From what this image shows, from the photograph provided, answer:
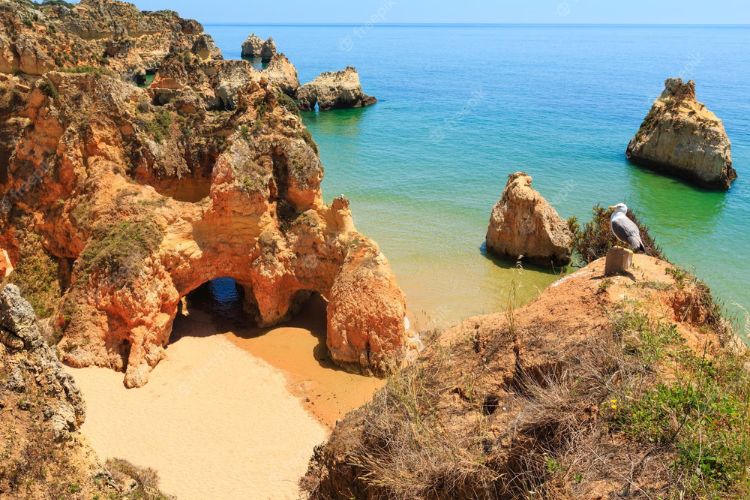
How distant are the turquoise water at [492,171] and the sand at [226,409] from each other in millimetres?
7241

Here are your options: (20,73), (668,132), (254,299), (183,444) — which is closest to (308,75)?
(668,132)

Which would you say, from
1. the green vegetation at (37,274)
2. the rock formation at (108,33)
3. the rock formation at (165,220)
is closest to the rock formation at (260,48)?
the rock formation at (108,33)

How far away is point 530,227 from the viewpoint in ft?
84.0

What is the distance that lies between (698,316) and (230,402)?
11.7 m

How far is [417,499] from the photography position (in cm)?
720

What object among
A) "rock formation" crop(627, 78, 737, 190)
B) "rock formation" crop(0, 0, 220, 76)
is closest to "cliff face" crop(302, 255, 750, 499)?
"rock formation" crop(0, 0, 220, 76)

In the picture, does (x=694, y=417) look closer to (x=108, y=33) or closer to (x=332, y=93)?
(x=332, y=93)

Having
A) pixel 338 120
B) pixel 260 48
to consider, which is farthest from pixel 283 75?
pixel 260 48

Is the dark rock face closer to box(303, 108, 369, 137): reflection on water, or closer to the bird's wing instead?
the bird's wing

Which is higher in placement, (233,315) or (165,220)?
(165,220)

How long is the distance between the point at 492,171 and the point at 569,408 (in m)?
38.2

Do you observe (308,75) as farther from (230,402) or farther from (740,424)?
(740,424)

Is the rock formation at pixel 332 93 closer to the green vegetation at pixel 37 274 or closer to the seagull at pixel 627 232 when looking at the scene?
the green vegetation at pixel 37 274

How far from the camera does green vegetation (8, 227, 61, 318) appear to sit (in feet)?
57.4
